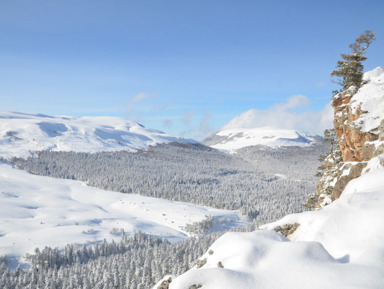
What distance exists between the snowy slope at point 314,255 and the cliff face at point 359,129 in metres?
12.7

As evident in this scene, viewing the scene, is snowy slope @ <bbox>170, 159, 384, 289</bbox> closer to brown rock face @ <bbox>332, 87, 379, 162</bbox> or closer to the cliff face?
the cliff face

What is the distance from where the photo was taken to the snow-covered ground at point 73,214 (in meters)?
103

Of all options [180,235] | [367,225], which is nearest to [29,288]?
[180,235]

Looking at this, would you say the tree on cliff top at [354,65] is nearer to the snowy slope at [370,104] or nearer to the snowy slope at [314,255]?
the snowy slope at [370,104]

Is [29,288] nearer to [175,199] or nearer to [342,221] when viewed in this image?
[342,221]

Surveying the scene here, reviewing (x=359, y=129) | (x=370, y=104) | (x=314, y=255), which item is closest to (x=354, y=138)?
(x=359, y=129)

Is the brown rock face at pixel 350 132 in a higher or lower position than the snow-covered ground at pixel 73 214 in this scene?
higher

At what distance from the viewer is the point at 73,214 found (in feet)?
438

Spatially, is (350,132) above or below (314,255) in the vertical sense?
above

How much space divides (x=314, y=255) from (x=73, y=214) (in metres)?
141

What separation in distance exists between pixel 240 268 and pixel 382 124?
24571 millimetres

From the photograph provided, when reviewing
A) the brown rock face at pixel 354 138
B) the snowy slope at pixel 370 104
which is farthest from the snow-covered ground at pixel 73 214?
the snowy slope at pixel 370 104

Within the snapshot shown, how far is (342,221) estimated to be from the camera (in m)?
16.2

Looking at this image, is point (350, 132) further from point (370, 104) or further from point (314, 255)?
point (314, 255)
